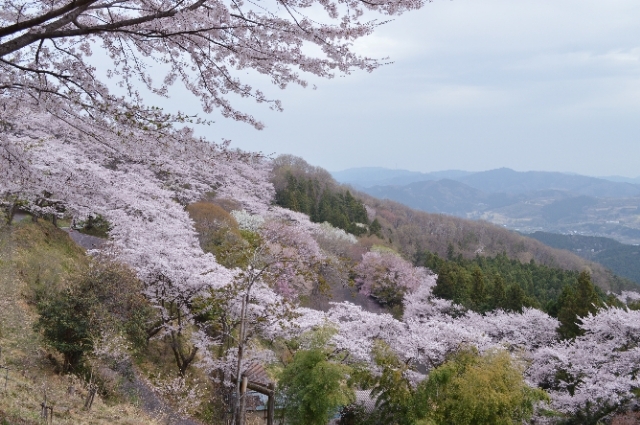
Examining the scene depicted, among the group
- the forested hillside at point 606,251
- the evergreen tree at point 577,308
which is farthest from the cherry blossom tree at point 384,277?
the forested hillside at point 606,251

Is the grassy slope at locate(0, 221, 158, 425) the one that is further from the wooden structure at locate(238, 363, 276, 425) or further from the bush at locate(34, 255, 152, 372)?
the wooden structure at locate(238, 363, 276, 425)

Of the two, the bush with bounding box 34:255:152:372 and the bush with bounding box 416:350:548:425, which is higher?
the bush with bounding box 34:255:152:372

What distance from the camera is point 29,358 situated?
7023mm

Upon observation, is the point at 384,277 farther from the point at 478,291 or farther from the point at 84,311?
the point at 84,311

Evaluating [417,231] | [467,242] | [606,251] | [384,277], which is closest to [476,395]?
[384,277]

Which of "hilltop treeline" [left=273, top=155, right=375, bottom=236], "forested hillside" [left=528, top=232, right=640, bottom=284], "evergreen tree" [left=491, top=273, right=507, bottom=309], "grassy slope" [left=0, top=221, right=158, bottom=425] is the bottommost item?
"forested hillside" [left=528, top=232, right=640, bottom=284]

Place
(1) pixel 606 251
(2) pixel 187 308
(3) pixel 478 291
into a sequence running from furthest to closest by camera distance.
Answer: (1) pixel 606 251, (3) pixel 478 291, (2) pixel 187 308

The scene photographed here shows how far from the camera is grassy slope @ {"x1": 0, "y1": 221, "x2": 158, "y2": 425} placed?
228 inches

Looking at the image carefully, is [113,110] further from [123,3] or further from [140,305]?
[140,305]

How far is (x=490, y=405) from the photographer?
7441 millimetres

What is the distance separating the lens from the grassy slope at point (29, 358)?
5.78 meters

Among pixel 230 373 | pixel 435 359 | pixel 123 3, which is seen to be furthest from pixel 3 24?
pixel 435 359

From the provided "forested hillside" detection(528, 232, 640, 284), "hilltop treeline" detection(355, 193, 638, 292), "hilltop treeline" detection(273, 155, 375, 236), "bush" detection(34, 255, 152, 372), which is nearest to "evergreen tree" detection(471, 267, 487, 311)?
"hilltop treeline" detection(355, 193, 638, 292)

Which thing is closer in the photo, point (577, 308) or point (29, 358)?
point (29, 358)
